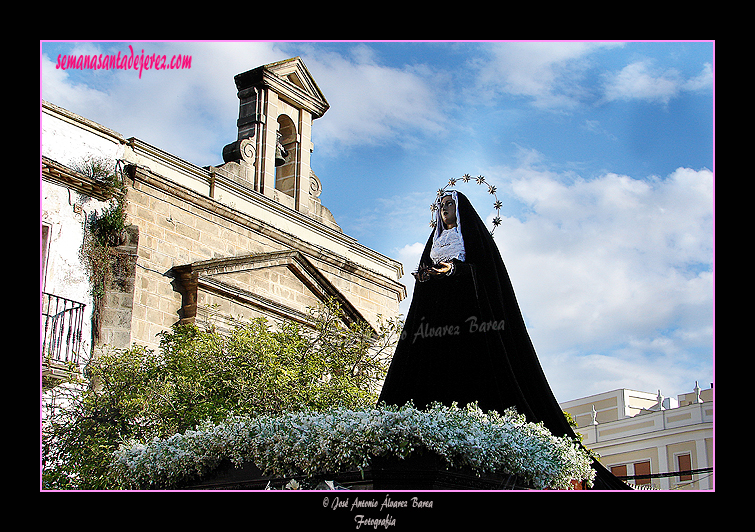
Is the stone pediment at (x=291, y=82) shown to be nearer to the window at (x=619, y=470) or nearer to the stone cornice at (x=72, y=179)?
the stone cornice at (x=72, y=179)

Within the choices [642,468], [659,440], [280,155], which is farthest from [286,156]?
[642,468]

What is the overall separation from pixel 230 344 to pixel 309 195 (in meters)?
6.77

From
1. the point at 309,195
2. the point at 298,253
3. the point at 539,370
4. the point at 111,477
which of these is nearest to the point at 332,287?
the point at 298,253

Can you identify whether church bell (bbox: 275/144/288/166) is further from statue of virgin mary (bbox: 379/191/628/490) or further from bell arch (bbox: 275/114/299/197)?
statue of virgin mary (bbox: 379/191/628/490)

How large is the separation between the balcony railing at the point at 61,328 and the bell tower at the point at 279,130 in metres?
4.91

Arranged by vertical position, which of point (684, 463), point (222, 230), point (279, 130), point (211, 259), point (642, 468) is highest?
point (279, 130)

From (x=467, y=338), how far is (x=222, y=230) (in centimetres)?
916

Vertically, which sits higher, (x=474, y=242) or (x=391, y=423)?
(x=474, y=242)

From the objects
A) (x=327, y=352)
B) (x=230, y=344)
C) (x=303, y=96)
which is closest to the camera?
(x=230, y=344)

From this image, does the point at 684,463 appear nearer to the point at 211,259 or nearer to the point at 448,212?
the point at 448,212

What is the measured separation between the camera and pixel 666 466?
13617mm

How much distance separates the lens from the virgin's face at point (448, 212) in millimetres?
7648

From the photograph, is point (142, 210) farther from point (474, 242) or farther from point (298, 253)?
point (474, 242)

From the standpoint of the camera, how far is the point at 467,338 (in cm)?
728
